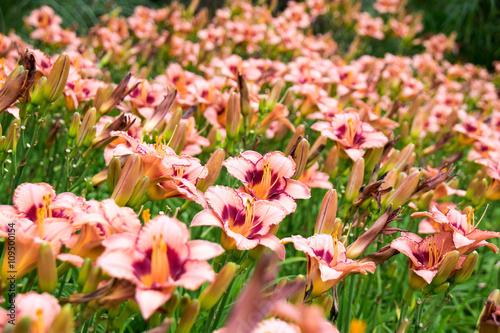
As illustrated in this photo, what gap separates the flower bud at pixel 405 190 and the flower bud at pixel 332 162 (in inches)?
16.8

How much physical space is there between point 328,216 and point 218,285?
535 mm

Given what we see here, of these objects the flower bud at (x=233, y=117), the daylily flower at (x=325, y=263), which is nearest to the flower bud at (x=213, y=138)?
the flower bud at (x=233, y=117)

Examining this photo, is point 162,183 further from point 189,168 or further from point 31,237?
point 31,237

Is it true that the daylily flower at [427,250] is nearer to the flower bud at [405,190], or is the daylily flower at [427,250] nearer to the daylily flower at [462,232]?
the daylily flower at [462,232]

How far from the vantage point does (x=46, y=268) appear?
1008mm

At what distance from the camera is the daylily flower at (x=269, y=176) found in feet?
5.28

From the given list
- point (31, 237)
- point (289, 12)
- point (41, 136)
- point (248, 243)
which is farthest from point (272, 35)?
point (31, 237)

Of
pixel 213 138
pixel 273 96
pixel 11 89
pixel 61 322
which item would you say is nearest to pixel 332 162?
pixel 273 96

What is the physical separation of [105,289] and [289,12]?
5.21 metres

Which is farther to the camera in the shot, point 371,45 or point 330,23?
point 371,45

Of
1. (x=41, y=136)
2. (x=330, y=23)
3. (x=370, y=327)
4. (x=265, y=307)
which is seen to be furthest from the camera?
(x=330, y=23)

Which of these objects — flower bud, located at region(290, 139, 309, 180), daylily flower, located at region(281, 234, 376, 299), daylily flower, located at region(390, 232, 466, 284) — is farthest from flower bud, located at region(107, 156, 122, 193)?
daylily flower, located at region(390, 232, 466, 284)

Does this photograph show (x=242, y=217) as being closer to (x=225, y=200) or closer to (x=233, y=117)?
(x=225, y=200)

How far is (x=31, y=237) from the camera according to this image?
104 cm
